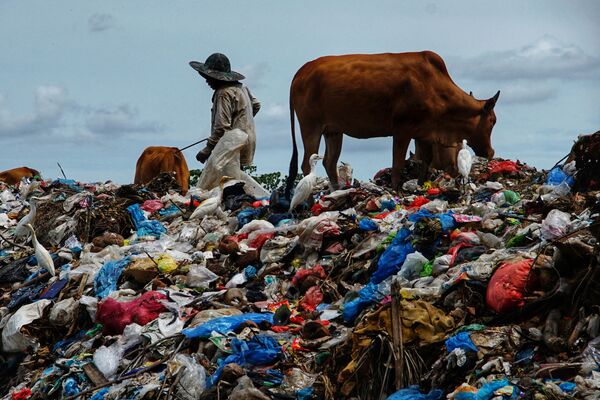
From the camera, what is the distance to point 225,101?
1247 centimetres

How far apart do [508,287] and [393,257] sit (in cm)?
180

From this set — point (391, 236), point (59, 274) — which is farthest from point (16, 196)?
point (391, 236)

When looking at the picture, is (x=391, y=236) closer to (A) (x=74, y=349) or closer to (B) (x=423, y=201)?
(B) (x=423, y=201)

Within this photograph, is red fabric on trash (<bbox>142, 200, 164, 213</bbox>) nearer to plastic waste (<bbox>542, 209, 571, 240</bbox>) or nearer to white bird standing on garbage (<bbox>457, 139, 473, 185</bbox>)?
white bird standing on garbage (<bbox>457, 139, 473, 185</bbox>)

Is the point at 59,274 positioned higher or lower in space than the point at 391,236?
lower

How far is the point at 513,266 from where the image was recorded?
6.60 metres

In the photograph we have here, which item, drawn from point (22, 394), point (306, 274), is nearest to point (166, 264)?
point (306, 274)

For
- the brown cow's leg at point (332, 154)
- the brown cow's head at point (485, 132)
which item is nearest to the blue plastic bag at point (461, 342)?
the brown cow's leg at point (332, 154)

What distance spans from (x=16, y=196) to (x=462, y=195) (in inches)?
298

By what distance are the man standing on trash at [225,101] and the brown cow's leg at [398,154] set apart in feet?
6.08

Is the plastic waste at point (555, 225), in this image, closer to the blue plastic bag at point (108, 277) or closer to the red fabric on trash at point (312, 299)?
the red fabric on trash at point (312, 299)

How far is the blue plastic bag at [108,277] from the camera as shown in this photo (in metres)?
9.35

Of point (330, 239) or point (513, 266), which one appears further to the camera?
point (330, 239)

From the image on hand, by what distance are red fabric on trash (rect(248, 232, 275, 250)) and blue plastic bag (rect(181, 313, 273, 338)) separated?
82.0 inches
